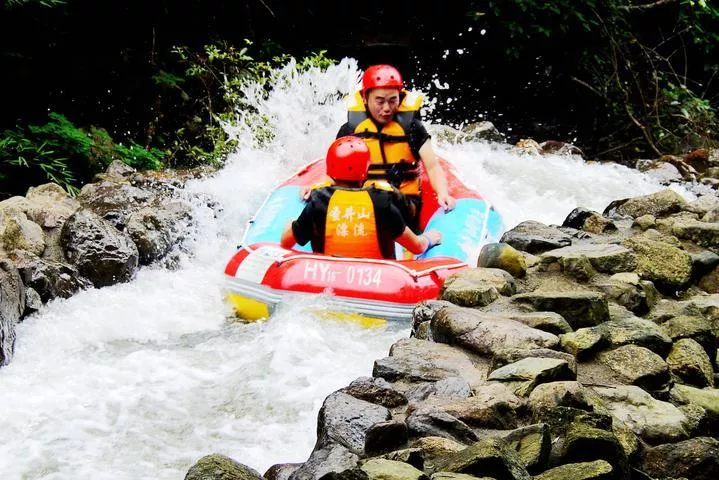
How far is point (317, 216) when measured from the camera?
5.55 m

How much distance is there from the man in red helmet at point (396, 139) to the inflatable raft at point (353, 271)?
0.39 meters

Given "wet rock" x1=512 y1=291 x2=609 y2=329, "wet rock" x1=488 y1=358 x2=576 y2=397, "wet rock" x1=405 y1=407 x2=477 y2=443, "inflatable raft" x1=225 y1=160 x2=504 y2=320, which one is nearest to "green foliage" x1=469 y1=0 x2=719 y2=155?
"inflatable raft" x1=225 y1=160 x2=504 y2=320

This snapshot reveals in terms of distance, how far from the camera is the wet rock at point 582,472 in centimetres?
232

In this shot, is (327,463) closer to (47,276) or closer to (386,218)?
(386,218)

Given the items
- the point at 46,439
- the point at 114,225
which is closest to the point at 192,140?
the point at 114,225

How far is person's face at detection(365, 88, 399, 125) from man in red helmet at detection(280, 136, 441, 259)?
1.06 m

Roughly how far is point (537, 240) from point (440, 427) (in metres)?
2.35

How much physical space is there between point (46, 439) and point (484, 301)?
189 centimetres

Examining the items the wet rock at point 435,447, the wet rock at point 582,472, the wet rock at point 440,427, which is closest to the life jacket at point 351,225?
the wet rock at point 440,427

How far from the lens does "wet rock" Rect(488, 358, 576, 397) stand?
2.93 metres

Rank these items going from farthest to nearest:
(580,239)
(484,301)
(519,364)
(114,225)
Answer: (114,225), (580,239), (484,301), (519,364)

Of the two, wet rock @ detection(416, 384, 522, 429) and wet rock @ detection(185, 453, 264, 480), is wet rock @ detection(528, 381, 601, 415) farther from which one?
wet rock @ detection(185, 453, 264, 480)

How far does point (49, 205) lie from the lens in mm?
6672

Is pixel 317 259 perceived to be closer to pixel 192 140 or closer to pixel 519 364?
pixel 519 364
